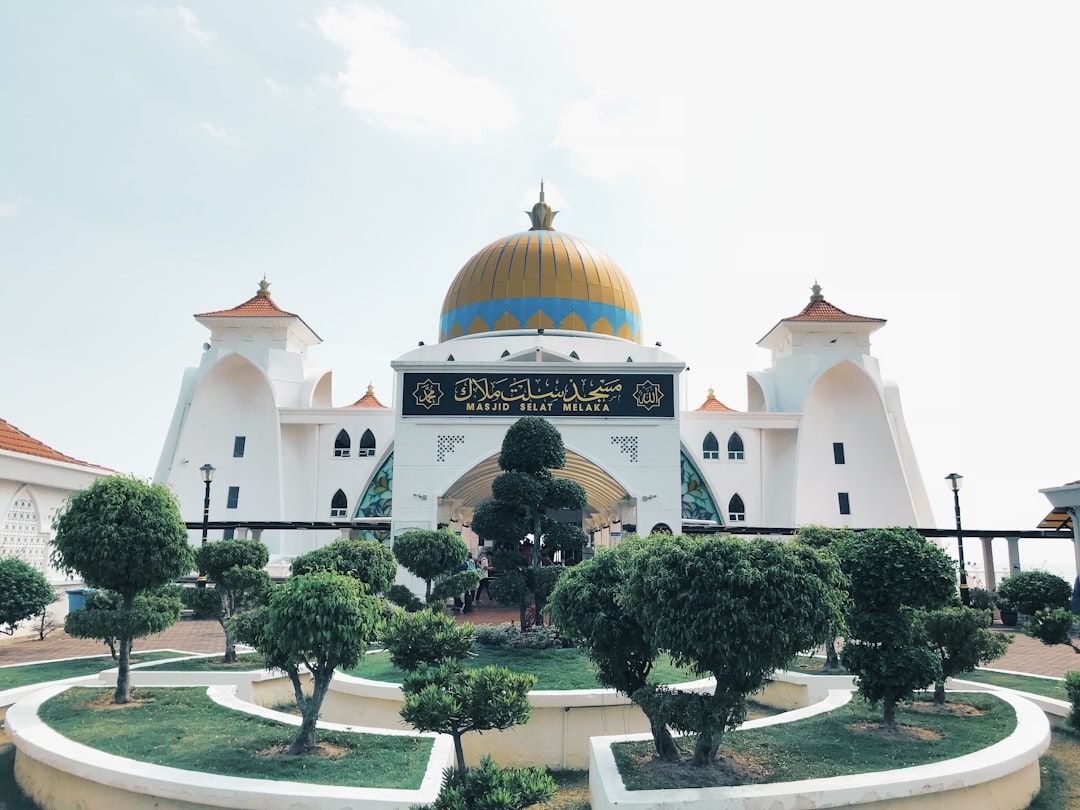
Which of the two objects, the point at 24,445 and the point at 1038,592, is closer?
the point at 1038,592

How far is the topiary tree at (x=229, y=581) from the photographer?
425 inches

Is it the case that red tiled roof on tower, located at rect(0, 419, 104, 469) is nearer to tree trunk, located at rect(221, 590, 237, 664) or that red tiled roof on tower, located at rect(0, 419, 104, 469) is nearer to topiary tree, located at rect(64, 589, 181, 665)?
tree trunk, located at rect(221, 590, 237, 664)

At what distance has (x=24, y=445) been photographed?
15773 mm

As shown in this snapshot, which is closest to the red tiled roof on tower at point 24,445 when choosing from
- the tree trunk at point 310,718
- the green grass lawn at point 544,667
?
the green grass lawn at point 544,667

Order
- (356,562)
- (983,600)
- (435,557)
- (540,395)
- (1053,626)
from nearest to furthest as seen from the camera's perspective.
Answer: (1053,626), (356,562), (435,557), (983,600), (540,395)

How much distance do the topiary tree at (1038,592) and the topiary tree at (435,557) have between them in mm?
10072

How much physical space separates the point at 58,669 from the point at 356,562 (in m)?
4.61

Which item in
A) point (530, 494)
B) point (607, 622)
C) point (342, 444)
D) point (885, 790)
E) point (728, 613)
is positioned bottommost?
point (885, 790)

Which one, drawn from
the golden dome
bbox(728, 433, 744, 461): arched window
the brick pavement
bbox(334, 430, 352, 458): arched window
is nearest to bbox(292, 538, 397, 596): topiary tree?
the brick pavement

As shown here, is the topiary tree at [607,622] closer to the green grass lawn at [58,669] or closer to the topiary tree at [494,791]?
the topiary tree at [494,791]

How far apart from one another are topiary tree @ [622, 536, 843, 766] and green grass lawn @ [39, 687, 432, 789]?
87.3 inches

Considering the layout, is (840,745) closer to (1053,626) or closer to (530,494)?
(1053,626)

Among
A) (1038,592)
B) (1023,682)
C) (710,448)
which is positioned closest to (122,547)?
(1023,682)

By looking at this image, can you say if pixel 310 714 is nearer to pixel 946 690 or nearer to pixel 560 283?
pixel 946 690
